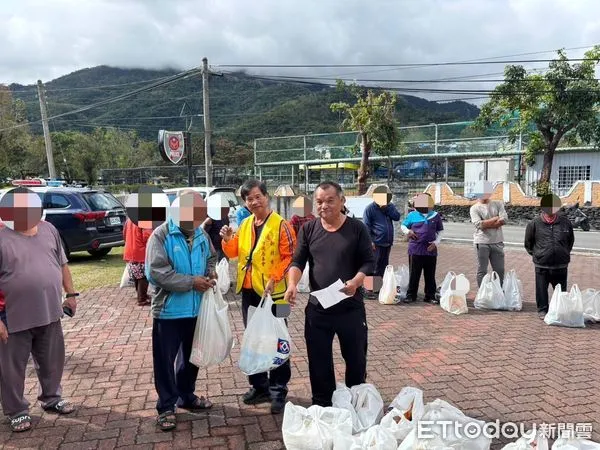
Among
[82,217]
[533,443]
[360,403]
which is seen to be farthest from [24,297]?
[82,217]

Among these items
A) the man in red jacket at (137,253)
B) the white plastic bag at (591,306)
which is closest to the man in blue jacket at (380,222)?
the white plastic bag at (591,306)

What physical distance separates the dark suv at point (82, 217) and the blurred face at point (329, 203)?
28.3 feet

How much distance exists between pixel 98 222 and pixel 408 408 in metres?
9.21

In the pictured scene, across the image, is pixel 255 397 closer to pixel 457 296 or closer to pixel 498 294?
pixel 457 296

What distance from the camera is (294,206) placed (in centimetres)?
566

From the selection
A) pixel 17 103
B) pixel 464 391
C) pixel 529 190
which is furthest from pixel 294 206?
pixel 17 103

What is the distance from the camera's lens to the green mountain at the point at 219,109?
211ft

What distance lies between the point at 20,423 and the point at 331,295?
2.35 metres

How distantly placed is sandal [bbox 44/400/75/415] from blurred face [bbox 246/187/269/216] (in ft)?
6.69

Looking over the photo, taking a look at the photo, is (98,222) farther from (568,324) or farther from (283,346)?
(568,324)

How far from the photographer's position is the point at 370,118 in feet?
73.0

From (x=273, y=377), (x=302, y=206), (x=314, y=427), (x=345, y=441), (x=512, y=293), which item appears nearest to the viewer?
(x=345, y=441)

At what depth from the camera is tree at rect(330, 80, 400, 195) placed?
2227 cm

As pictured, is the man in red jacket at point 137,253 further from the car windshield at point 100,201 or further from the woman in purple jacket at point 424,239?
the car windshield at point 100,201
